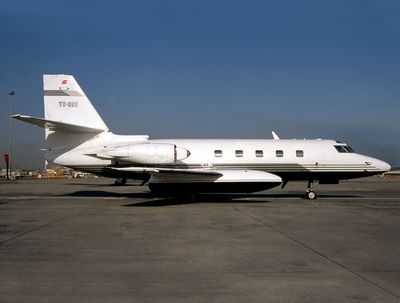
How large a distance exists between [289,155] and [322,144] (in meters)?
2.06

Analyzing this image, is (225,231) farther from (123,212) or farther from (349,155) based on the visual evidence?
(349,155)

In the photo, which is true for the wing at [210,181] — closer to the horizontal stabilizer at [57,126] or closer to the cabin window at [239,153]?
the cabin window at [239,153]

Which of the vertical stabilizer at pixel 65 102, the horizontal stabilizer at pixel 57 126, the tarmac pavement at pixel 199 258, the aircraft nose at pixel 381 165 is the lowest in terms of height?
the tarmac pavement at pixel 199 258

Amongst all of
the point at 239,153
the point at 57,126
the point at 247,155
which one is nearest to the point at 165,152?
the point at 239,153

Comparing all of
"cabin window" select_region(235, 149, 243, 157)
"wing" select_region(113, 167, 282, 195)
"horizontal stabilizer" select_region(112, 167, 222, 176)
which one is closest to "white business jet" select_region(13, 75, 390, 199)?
"cabin window" select_region(235, 149, 243, 157)

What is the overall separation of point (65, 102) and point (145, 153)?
4.87 meters

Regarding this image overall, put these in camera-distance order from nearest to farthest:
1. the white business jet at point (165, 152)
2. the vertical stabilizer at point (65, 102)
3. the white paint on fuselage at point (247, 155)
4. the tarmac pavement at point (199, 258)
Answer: the tarmac pavement at point (199, 258), the white business jet at point (165, 152), the white paint on fuselage at point (247, 155), the vertical stabilizer at point (65, 102)

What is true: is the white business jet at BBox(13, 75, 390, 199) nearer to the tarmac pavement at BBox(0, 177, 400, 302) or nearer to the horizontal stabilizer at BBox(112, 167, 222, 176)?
the horizontal stabilizer at BBox(112, 167, 222, 176)

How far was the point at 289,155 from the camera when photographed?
63.5ft

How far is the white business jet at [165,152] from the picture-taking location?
18281 mm

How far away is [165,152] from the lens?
18.1m

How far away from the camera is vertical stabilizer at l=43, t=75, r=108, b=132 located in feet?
62.9

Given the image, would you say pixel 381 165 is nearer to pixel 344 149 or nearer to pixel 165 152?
pixel 344 149

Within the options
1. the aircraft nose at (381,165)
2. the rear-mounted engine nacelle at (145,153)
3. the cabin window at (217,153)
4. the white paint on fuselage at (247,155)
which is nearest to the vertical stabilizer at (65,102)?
the white paint on fuselage at (247,155)
